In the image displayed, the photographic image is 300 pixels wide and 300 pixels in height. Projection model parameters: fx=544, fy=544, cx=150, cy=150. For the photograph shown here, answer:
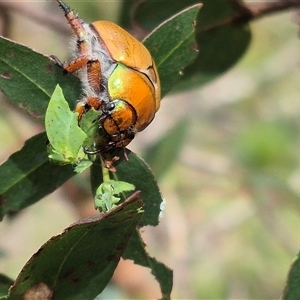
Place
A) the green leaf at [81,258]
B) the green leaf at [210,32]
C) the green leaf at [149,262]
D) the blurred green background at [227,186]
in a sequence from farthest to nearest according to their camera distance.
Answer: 1. the blurred green background at [227,186]
2. the green leaf at [210,32]
3. the green leaf at [149,262]
4. the green leaf at [81,258]

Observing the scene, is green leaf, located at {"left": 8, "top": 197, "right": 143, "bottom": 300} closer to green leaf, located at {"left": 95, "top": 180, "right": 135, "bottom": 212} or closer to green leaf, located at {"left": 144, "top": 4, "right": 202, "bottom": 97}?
green leaf, located at {"left": 95, "top": 180, "right": 135, "bottom": 212}

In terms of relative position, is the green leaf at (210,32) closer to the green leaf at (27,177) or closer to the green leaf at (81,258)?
the green leaf at (27,177)

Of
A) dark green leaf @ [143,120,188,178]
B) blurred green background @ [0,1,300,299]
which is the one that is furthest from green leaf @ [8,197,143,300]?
blurred green background @ [0,1,300,299]

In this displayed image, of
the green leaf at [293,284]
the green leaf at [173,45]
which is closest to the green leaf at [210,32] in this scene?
the green leaf at [173,45]

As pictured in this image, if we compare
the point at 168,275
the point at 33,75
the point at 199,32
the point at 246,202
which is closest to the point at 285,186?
the point at 246,202

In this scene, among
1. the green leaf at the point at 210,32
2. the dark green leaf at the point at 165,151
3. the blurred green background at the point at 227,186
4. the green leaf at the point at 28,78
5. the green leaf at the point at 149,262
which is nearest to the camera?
the green leaf at the point at 28,78

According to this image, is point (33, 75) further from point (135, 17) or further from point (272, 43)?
point (272, 43)
